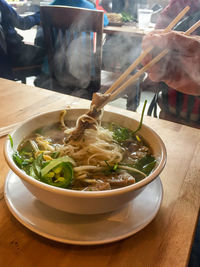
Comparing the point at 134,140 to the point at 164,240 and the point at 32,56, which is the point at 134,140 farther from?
the point at 32,56

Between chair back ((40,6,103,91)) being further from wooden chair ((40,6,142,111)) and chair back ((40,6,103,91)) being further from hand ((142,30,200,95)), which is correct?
hand ((142,30,200,95))

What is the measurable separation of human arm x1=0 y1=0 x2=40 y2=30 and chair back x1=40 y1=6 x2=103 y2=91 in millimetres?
959

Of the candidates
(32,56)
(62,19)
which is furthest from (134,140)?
(32,56)

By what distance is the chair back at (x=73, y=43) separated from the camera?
2.48m

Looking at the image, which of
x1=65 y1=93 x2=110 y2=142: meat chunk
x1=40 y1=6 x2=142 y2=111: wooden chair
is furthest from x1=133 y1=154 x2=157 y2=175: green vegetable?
x1=40 y1=6 x2=142 y2=111: wooden chair

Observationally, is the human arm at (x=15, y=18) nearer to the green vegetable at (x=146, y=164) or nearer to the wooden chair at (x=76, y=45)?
the wooden chair at (x=76, y=45)

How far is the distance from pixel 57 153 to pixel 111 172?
0.19 meters

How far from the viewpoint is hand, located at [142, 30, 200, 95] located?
1.08m

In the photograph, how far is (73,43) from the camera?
2799 mm

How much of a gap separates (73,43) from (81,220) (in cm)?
250

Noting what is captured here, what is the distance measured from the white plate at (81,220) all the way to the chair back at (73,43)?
2.13 m

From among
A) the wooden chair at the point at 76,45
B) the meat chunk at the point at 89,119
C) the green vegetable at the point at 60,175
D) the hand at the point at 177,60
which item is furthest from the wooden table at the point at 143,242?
the wooden chair at the point at 76,45

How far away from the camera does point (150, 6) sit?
5.61 metres

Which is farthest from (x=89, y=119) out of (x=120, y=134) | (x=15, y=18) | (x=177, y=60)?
(x=15, y=18)
